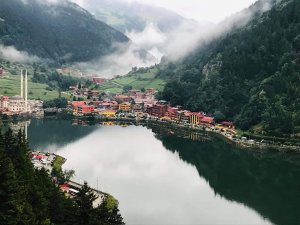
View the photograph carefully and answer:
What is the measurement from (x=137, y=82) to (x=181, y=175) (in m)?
67.6

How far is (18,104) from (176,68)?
39636 mm

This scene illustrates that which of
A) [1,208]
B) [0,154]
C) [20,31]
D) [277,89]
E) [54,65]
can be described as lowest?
[1,208]

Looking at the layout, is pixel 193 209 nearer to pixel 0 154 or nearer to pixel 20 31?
pixel 0 154

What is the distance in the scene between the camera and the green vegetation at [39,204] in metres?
14.1

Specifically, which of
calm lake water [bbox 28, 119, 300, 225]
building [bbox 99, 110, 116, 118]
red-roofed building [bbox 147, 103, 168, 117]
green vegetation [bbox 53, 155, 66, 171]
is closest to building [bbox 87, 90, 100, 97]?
building [bbox 99, 110, 116, 118]

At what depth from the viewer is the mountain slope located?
139 metres

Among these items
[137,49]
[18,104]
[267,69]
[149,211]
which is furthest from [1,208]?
[137,49]

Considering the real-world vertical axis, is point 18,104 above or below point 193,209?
above

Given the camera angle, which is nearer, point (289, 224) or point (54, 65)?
point (289, 224)

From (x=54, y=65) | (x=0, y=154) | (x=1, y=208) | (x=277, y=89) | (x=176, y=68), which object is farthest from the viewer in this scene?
(x=54, y=65)

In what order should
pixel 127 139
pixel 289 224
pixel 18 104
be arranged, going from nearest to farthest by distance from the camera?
pixel 289 224, pixel 127 139, pixel 18 104

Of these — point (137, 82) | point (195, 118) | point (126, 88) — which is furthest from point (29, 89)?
point (195, 118)

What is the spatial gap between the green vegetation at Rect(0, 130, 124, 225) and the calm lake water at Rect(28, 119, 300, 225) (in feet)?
29.1

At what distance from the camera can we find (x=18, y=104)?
7244 cm
